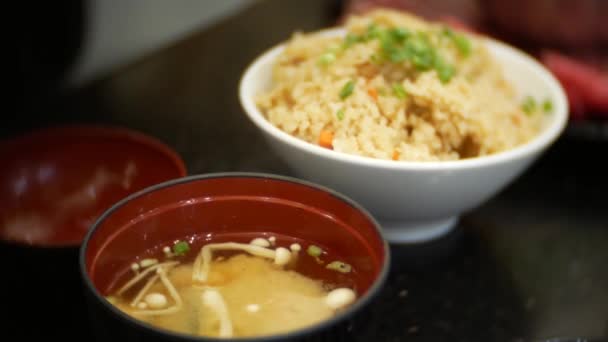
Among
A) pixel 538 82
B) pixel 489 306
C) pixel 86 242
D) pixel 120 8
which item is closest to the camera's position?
pixel 86 242

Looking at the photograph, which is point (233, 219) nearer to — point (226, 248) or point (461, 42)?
point (226, 248)

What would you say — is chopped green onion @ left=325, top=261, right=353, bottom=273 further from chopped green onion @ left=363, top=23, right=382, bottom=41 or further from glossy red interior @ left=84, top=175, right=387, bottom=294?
chopped green onion @ left=363, top=23, right=382, bottom=41

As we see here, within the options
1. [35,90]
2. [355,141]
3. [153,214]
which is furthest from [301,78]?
[35,90]

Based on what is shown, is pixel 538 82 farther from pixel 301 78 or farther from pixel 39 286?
pixel 39 286

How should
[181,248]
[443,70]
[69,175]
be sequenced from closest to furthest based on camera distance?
[181,248] → [443,70] → [69,175]

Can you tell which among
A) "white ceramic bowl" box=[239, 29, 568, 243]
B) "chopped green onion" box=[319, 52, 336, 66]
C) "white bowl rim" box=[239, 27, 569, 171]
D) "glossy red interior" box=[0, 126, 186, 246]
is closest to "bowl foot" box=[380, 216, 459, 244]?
"white ceramic bowl" box=[239, 29, 568, 243]

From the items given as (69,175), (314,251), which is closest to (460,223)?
(314,251)

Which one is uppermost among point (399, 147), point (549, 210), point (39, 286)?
point (399, 147)

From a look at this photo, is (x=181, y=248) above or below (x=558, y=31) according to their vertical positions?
above
